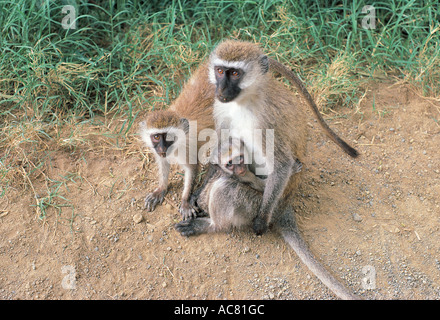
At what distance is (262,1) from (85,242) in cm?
334

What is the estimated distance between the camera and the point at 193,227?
4.66 m

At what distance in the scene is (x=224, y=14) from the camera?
20.3 feet

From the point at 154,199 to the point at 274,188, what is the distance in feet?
3.86

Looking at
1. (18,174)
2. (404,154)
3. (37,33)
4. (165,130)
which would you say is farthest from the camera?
(37,33)

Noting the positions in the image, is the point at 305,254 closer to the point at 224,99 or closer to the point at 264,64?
the point at 224,99

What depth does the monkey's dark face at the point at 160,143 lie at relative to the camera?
4480 mm

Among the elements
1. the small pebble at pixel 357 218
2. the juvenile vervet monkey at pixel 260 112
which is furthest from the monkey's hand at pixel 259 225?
the small pebble at pixel 357 218

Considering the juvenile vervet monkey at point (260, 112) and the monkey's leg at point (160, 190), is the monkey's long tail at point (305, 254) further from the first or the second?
the monkey's leg at point (160, 190)

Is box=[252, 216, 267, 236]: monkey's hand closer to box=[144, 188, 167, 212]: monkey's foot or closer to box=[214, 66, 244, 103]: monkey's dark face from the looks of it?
box=[144, 188, 167, 212]: monkey's foot

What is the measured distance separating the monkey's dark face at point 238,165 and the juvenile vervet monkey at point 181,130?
1.83ft

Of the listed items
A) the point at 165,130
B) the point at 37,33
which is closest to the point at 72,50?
the point at 37,33

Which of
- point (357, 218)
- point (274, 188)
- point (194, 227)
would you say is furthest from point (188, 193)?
point (357, 218)

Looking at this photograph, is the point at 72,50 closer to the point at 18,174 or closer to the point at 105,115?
the point at 105,115

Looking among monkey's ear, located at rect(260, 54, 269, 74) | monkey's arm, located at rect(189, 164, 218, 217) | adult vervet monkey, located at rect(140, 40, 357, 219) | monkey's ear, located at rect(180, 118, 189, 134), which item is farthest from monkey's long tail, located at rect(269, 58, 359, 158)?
monkey's arm, located at rect(189, 164, 218, 217)
